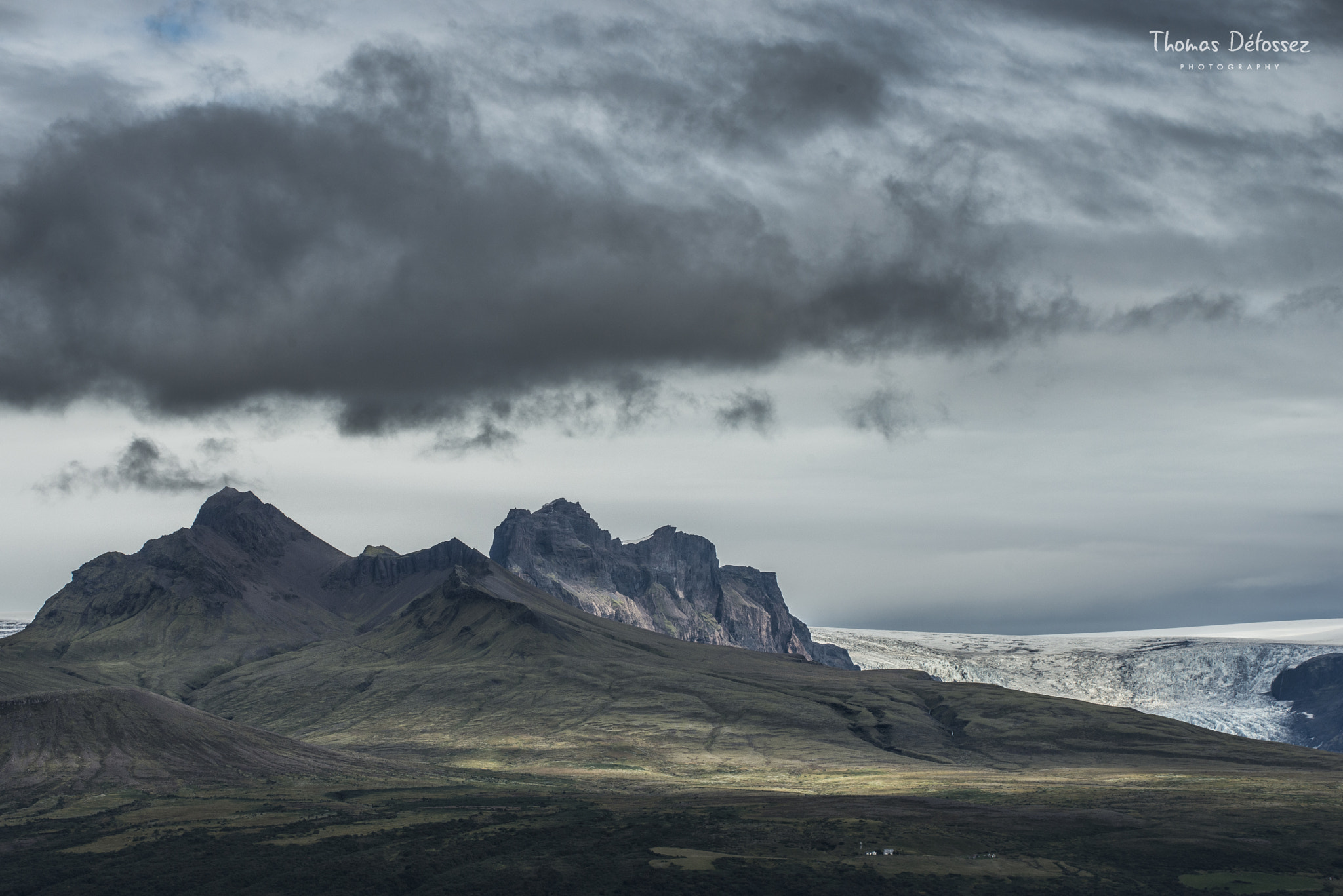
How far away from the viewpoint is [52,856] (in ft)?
545

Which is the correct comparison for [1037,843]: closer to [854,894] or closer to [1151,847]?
[1151,847]

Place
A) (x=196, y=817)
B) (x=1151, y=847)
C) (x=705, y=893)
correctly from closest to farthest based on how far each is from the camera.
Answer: (x=705, y=893) → (x=1151, y=847) → (x=196, y=817)

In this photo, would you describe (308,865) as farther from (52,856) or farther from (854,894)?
(854,894)

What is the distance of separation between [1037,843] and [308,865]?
3903 inches

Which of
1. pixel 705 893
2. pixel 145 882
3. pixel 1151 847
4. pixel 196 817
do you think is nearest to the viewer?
pixel 705 893

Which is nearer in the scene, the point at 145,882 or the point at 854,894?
the point at 854,894

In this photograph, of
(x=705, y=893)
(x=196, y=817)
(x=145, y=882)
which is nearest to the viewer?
(x=705, y=893)

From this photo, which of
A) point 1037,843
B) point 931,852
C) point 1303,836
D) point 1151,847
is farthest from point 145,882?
point 1303,836

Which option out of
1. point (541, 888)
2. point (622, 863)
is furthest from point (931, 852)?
point (541, 888)

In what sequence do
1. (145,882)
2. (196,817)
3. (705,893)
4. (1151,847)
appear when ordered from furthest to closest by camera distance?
(196,817) → (1151,847) → (145,882) → (705,893)

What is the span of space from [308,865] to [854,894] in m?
70.7

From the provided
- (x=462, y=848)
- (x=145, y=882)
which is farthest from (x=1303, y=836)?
(x=145, y=882)

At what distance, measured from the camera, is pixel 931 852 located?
520ft

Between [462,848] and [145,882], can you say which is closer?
[145,882]
